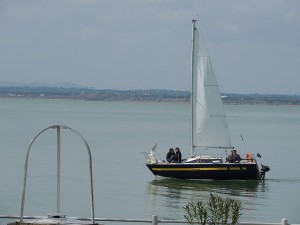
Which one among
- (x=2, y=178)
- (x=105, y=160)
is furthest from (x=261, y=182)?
(x=105, y=160)

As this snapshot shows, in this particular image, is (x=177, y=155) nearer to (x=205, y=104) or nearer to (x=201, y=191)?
(x=201, y=191)

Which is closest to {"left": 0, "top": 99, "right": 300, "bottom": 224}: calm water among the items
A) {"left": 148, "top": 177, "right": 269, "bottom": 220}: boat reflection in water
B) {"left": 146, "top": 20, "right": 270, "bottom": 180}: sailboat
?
{"left": 148, "top": 177, "right": 269, "bottom": 220}: boat reflection in water

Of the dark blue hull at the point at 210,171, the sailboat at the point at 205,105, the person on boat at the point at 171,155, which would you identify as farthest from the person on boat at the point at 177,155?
the sailboat at the point at 205,105

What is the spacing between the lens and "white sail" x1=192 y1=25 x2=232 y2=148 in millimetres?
50250

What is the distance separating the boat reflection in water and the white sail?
3323 millimetres

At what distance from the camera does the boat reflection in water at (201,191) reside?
134ft

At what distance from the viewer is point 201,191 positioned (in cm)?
4488

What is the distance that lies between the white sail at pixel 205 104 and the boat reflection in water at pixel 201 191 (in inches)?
131

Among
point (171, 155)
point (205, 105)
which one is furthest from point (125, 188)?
point (205, 105)

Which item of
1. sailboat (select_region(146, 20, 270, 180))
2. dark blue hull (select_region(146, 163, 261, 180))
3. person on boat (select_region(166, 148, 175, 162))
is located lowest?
dark blue hull (select_region(146, 163, 261, 180))

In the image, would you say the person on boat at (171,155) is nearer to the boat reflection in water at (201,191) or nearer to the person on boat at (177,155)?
the person on boat at (177,155)

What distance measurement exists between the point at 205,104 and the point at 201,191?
6978 millimetres

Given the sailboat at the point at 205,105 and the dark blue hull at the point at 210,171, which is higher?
the sailboat at the point at 205,105

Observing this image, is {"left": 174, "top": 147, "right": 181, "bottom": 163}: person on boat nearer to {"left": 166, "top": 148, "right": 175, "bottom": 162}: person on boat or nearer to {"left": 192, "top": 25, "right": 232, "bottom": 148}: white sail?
{"left": 166, "top": 148, "right": 175, "bottom": 162}: person on boat
